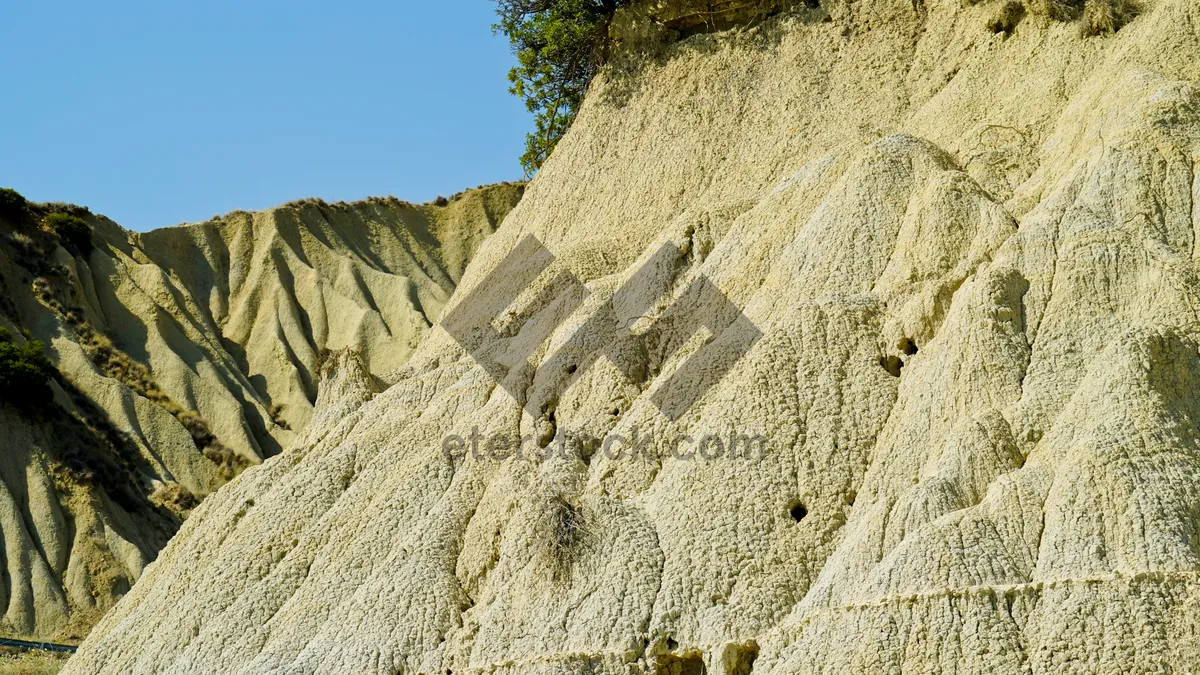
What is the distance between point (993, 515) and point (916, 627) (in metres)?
1.25

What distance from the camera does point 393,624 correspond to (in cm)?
1566

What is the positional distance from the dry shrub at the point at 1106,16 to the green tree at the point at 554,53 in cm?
823

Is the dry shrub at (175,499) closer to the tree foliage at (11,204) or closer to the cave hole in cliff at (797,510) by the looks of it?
the tree foliage at (11,204)

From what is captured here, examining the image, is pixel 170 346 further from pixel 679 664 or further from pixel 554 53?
pixel 679 664

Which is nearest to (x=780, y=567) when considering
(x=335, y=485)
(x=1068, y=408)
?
(x=1068, y=408)

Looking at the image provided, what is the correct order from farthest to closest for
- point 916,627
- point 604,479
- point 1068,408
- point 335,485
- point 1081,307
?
point 335,485
point 604,479
point 1081,307
point 1068,408
point 916,627

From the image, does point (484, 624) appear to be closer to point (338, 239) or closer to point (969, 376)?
point (969, 376)

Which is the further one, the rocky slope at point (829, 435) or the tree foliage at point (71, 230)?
the tree foliage at point (71, 230)

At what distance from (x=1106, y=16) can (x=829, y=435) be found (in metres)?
7.73

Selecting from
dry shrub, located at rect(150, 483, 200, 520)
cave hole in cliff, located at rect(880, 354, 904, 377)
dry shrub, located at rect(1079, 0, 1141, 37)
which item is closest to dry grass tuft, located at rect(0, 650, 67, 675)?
dry shrub, located at rect(150, 483, 200, 520)

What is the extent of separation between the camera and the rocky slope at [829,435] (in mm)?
12742

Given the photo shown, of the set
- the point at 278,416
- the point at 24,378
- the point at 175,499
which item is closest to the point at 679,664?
the point at 175,499

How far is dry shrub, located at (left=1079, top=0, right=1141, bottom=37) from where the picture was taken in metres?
19.9

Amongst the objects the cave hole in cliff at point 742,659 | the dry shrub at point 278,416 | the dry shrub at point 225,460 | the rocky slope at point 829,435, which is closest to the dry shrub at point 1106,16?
the rocky slope at point 829,435
